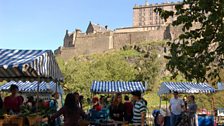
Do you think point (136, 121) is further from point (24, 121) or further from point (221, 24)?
point (221, 24)

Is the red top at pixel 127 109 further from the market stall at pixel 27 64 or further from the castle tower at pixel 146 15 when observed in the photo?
the castle tower at pixel 146 15

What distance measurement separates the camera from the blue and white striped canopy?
8453mm

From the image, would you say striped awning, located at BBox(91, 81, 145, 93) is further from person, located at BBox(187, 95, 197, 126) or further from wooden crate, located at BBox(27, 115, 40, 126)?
wooden crate, located at BBox(27, 115, 40, 126)

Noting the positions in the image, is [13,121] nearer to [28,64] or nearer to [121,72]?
[28,64]

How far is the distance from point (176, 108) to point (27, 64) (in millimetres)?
6941

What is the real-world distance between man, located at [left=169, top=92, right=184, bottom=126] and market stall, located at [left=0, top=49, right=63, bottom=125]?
4.73 metres

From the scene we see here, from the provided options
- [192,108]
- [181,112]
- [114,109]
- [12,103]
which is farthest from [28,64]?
[192,108]

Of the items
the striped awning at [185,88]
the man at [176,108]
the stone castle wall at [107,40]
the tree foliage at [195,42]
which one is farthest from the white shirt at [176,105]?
the stone castle wall at [107,40]

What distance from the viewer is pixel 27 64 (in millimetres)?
8453

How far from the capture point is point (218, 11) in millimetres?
9820

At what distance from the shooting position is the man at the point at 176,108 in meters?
13.8

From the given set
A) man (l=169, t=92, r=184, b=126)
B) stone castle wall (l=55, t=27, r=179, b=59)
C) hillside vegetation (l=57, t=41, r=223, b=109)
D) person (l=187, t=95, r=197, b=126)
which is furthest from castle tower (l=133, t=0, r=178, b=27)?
man (l=169, t=92, r=184, b=126)

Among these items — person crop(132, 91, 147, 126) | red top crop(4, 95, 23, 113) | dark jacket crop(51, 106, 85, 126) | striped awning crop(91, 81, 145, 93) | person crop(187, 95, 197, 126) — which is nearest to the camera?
dark jacket crop(51, 106, 85, 126)

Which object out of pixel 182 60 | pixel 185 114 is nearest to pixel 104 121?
pixel 182 60
